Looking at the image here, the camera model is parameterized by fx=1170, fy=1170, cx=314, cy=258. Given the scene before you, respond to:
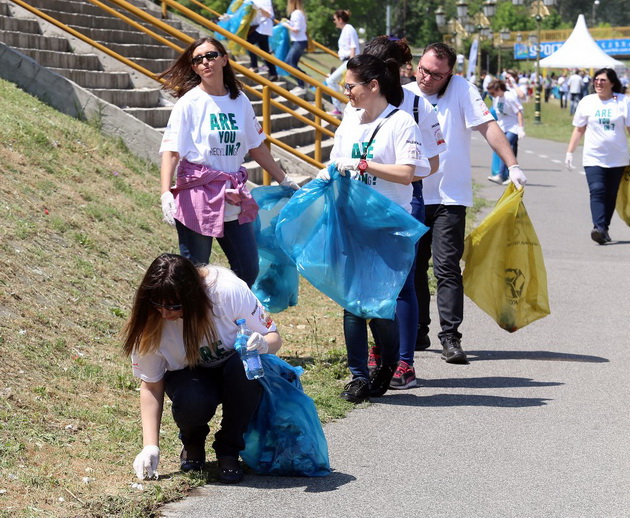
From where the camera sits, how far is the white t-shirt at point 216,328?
4.79 m

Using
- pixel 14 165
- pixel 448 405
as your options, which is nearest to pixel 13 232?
pixel 14 165

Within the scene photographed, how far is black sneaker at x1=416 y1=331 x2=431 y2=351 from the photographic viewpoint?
7.82m

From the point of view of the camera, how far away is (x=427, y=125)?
664 cm

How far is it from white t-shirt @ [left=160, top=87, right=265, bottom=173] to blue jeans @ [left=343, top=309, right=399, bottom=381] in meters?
1.12

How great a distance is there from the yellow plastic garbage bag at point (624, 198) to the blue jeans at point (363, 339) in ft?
22.4

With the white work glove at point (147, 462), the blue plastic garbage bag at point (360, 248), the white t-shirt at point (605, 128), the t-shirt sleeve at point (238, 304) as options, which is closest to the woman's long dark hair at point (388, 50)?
the blue plastic garbage bag at point (360, 248)

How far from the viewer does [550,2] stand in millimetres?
38562

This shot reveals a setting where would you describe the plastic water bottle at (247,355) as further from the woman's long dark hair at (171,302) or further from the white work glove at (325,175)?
the white work glove at (325,175)

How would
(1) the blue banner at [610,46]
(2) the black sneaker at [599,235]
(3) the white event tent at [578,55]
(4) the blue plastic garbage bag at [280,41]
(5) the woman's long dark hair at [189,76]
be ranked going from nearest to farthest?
1. (5) the woman's long dark hair at [189,76]
2. (2) the black sneaker at [599,235]
3. (4) the blue plastic garbage bag at [280,41]
4. (3) the white event tent at [578,55]
5. (1) the blue banner at [610,46]

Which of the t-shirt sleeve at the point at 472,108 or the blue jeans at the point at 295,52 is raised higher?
the t-shirt sleeve at the point at 472,108

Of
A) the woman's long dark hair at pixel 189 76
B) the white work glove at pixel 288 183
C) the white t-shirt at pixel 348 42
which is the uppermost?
the woman's long dark hair at pixel 189 76

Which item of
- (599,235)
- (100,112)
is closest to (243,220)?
(100,112)

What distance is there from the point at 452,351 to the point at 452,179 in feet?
3.55

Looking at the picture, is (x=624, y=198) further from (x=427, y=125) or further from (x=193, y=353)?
(x=193, y=353)
